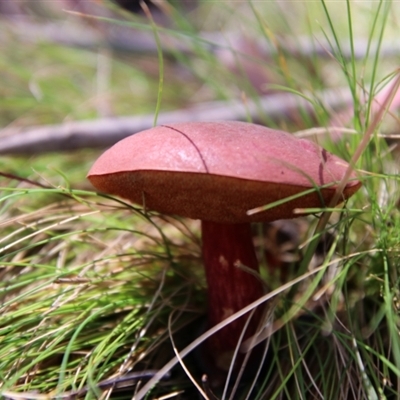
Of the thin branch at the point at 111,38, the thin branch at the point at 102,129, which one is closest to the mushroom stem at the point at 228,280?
the thin branch at the point at 102,129

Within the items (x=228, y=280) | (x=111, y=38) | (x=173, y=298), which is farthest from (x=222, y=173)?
(x=111, y=38)

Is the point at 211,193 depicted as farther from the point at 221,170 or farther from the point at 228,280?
the point at 228,280

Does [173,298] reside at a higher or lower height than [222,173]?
lower

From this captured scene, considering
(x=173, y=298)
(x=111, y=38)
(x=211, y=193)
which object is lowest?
(x=173, y=298)

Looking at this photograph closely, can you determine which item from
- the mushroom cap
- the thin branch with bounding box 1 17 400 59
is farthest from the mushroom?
the thin branch with bounding box 1 17 400 59

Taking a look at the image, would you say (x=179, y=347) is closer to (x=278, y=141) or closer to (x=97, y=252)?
(x=97, y=252)

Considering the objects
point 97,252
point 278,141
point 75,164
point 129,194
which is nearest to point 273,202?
point 278,141

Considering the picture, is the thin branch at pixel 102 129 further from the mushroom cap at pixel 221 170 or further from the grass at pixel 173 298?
the mushroom cap at pixel 221 170

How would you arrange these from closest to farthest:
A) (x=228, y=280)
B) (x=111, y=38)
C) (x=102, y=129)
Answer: (x=228, y=280) < (x=102, y=129) < (x=111, y=38)

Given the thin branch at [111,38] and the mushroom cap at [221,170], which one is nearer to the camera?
the mushroom cap at [221,170]
